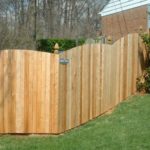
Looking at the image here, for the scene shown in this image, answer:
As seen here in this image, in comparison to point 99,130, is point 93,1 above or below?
above

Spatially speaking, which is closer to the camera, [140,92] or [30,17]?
[140,92]

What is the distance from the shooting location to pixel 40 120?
9.71 m

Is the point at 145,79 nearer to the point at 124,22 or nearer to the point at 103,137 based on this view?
the point at 103,137

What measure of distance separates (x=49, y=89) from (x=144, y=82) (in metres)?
4.28

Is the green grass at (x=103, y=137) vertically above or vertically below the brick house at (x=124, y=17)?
below

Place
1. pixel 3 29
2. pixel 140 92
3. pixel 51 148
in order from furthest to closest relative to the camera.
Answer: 1. pixel 3 29
2. pixel 140 92
3. pixel 51 148

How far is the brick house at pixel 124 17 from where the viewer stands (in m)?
24.4

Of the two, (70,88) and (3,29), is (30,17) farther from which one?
(70,88)

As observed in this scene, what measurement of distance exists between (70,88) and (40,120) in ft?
3.32

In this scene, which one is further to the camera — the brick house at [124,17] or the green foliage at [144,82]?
the brick house at [124,17]

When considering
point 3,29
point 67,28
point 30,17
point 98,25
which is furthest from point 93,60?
point 98,25

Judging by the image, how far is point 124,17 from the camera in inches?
1076

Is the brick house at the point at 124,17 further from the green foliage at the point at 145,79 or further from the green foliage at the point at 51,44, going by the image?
the green foliage at the point at 145,79

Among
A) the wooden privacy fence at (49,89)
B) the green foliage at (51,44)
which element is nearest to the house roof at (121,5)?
the green foliage at (51,44)
